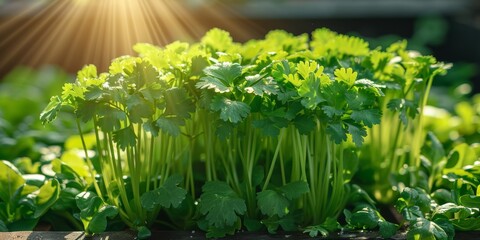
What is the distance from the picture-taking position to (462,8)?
540 centimetres

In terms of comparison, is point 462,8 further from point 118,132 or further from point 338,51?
point 118,132

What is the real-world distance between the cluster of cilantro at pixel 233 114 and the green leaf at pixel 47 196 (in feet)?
0.35

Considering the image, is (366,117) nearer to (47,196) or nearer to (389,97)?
(389,97)

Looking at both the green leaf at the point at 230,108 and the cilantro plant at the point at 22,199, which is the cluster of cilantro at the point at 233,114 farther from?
the cilantro plant at the point at 22,199

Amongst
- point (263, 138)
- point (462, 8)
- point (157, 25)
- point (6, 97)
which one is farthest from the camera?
point (462, 8)

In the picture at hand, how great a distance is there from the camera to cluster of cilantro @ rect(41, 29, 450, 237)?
4.80ft

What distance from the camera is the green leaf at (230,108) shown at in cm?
143

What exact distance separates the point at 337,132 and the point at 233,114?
22cm

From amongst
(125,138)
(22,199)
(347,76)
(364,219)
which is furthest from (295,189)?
(22,199)

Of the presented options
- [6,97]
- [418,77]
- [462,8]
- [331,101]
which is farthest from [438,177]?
[462,8]

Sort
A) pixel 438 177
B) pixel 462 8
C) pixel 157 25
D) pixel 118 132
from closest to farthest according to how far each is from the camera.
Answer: pixel 118 132 < pixel 438 177 < pixel 157 25 < pixel 462 8

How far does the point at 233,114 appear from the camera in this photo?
144 cm

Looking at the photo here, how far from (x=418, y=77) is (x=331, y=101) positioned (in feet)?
1.39

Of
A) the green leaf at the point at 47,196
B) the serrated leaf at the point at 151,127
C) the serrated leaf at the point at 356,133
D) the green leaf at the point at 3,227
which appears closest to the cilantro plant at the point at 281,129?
the serrated leaf at the point at 356,133
